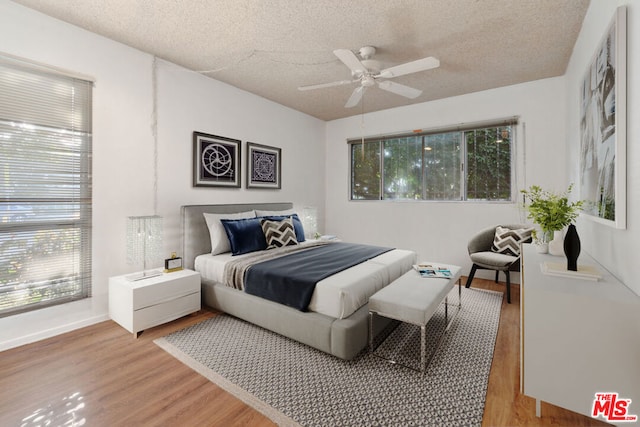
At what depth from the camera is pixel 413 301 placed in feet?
6.74

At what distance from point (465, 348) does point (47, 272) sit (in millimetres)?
3484

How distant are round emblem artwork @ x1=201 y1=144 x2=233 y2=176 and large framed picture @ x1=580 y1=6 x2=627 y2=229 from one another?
12.0 feet

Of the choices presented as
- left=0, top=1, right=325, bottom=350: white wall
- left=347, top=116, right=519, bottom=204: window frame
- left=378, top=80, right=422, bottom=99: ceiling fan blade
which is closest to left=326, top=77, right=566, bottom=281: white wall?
left=347, top=116, right=519, bottom=204: window frame

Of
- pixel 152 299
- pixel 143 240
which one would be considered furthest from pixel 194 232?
pixel 152 299

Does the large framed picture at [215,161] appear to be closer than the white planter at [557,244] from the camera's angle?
No

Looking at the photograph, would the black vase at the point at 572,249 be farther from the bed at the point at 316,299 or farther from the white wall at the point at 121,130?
the white wall at the point at 121,130

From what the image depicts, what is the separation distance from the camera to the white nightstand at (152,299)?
246 centimetres

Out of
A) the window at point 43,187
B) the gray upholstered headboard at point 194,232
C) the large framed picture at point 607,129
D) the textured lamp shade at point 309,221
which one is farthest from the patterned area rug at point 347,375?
the textured lamp shade at point 309,221

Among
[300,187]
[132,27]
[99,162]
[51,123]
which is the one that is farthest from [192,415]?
[300,187]

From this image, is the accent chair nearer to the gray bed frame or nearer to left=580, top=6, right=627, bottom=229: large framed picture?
left=580, top=6, right=627, bottom=229: large framed picture

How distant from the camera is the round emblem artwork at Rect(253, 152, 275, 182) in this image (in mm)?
4305

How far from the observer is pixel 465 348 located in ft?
7.45

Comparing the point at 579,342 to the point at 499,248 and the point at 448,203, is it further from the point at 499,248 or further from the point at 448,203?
the point at 448,203

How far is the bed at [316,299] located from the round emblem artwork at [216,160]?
55 centimetres
